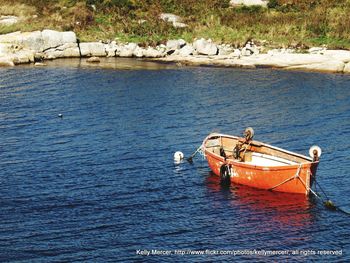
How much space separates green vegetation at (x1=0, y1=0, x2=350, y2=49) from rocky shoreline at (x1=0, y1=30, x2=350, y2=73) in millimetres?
2090

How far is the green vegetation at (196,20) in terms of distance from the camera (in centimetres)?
8062

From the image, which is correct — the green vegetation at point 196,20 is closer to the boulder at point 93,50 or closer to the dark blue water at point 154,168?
the boulder at point 93,50

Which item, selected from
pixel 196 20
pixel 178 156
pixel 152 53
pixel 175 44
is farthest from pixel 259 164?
pixel 196 20

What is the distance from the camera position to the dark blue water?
30.0 m

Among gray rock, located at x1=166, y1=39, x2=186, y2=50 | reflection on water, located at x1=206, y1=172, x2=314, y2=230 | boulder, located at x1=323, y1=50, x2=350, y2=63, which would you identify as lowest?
reflection on water, located at x1=206, y1=172, x2=314, y2=230

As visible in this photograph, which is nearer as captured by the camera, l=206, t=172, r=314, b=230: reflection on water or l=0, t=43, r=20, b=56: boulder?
l=206, t=172, r=314, b=230: reflection on water

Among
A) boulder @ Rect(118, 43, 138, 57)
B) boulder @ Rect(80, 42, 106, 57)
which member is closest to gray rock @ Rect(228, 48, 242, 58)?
boulder @ Rect(118, 43, 138, 57)

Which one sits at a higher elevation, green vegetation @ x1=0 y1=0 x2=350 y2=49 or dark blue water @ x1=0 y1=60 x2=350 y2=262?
green vegetation @ x1=0 y1=0 x2=350 y2=49

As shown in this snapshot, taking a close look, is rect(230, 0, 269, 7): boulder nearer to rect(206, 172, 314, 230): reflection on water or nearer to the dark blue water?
the dark blue water

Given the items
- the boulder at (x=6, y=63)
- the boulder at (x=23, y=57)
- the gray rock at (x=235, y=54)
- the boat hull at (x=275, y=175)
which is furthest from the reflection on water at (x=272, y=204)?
the boulder at (x=23, y=57)

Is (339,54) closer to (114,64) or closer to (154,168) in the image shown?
(114,64)

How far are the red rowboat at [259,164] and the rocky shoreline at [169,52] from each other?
3320 cm

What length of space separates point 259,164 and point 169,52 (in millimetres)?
42929

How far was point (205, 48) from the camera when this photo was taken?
3113 inches
